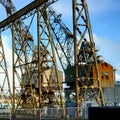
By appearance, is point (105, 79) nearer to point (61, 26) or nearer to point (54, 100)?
point (54, 100)

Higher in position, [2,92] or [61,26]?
[61,26]

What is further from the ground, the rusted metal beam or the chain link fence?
the rusted metal beam

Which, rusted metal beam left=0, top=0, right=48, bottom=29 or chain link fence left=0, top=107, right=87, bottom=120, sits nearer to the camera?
chain link fence left=0, top=107, right=87, bottom=120

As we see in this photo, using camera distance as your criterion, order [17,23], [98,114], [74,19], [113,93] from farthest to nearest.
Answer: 1. [113,93]
2. [17,23]
3. [74,19]
4. [98,114]

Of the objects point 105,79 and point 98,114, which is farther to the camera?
point 105,79

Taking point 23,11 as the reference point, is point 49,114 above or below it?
below

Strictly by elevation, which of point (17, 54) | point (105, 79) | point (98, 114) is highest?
point (17, 54)

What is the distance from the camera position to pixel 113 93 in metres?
69.4

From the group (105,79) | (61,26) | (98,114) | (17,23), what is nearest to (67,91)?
(105,79)

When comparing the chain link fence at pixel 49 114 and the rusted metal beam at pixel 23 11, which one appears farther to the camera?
the rusted metal beam at pixel 23 11

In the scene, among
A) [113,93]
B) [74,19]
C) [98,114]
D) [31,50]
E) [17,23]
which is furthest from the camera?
[31,50]

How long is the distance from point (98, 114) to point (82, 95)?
1070 inches

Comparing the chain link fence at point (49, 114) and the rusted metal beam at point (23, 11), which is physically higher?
the rusted metal beam at point (23, 11)

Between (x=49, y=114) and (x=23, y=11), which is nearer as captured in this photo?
(x=49, y=114)
